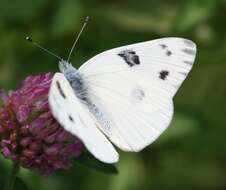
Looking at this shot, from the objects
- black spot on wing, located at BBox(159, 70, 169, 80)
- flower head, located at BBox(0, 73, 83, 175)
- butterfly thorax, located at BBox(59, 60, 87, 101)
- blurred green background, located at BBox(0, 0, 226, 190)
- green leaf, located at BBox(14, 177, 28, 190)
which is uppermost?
butterfly thorax, located at BBox(59, 60, 87, 101)

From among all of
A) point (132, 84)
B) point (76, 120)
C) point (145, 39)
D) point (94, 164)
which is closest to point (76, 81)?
point (132, 84)

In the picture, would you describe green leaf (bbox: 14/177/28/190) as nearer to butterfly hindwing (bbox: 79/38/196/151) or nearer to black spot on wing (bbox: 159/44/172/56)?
butterfly hindwing (bbox: 79/38/196/151)

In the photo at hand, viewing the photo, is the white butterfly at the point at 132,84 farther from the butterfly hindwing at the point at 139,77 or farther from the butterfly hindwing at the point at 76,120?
the butterfly hindwing at the point at 76,120

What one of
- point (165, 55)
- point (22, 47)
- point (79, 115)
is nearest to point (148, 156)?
point (22, 47)

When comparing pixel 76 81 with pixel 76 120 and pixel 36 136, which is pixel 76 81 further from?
pixel 76 120

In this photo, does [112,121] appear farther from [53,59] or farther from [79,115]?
[53,59]

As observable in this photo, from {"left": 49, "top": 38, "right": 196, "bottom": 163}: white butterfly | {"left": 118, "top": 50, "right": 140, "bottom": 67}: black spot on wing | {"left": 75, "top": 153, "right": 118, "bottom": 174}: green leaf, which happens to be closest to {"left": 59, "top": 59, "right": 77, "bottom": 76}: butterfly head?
{"left": 49, "top": 38, "right": 196, "bottom": 163}: white butterfly
